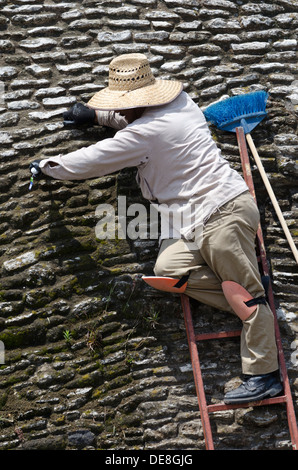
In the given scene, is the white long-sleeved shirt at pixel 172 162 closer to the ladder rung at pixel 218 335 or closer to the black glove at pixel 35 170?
the black glove at pixel 35 170

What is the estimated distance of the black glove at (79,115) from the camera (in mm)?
4645

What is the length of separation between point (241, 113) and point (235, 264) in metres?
1.32

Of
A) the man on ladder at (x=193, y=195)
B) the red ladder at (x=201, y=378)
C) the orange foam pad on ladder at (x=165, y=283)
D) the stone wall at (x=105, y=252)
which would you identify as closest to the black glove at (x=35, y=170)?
the man on ladder at (x=193, y=195)

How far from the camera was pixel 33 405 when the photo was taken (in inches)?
163

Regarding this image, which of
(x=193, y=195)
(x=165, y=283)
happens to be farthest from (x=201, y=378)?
(x=193, y=195)

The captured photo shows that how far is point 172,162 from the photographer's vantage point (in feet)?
13.7

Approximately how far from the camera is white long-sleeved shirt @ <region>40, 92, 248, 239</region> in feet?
13.4

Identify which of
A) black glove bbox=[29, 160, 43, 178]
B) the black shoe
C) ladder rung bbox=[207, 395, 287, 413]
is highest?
black glove bbox=[29, 160, 43, 178]

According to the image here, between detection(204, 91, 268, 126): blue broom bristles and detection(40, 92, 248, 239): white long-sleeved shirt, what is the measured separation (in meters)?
0.53

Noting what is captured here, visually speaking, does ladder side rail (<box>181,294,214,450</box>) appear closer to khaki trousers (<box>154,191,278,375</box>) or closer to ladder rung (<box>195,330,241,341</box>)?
ladder rung (<box>195,330,241,341</box>)

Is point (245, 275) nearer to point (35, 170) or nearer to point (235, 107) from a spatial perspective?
point (235, 107)

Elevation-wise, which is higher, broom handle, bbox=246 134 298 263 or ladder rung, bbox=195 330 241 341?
broom handle, bbox=246 134 298 263

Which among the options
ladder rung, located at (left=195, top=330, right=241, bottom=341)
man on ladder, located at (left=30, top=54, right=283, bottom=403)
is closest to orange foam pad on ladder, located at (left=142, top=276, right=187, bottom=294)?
man on ladder, located at (left=30, top=54, right=283, bottom=403)
